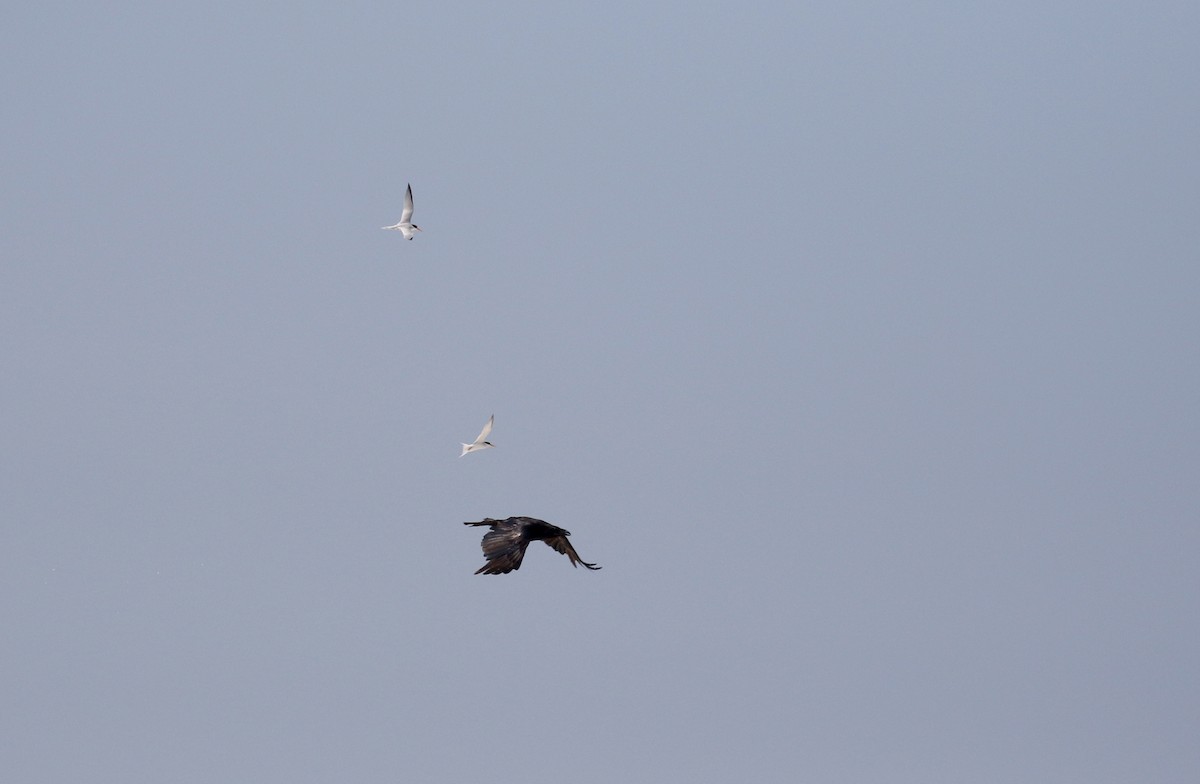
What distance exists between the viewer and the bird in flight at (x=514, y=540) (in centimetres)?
1898

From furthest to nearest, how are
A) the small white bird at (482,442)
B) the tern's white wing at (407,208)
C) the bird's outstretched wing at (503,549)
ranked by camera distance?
the tern's white wing at (407,208) < the small white bird at (482,442) < the bird's outstretched wing at (503,549)

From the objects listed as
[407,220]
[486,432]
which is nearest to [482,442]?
[486,432]

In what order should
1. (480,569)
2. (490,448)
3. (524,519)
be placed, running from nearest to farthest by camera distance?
(480,569), (524,519), (490,448)

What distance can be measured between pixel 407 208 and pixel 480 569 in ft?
30.3

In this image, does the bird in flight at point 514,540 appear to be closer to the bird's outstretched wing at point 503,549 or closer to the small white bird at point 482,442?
the bird's outstretched wing at point 503,549

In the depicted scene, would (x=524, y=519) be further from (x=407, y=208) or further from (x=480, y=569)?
(x=407, y=208)

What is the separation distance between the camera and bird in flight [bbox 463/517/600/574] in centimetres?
1898

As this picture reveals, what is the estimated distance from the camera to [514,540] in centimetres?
1942

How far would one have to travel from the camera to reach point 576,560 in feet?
66.4

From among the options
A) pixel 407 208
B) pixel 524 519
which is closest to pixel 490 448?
pixel 524 519

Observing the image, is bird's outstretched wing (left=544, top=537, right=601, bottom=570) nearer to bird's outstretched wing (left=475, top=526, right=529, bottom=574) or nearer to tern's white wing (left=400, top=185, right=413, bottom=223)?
bird's outstretched wing (left=475, top=526, right=529, bottom=574)

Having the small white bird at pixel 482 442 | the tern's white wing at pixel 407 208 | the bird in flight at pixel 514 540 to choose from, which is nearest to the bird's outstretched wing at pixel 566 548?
the bird in flight at pixel 514 540

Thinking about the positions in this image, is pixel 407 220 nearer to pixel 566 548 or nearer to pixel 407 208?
pixel 407 208

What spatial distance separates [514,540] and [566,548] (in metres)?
0.99
